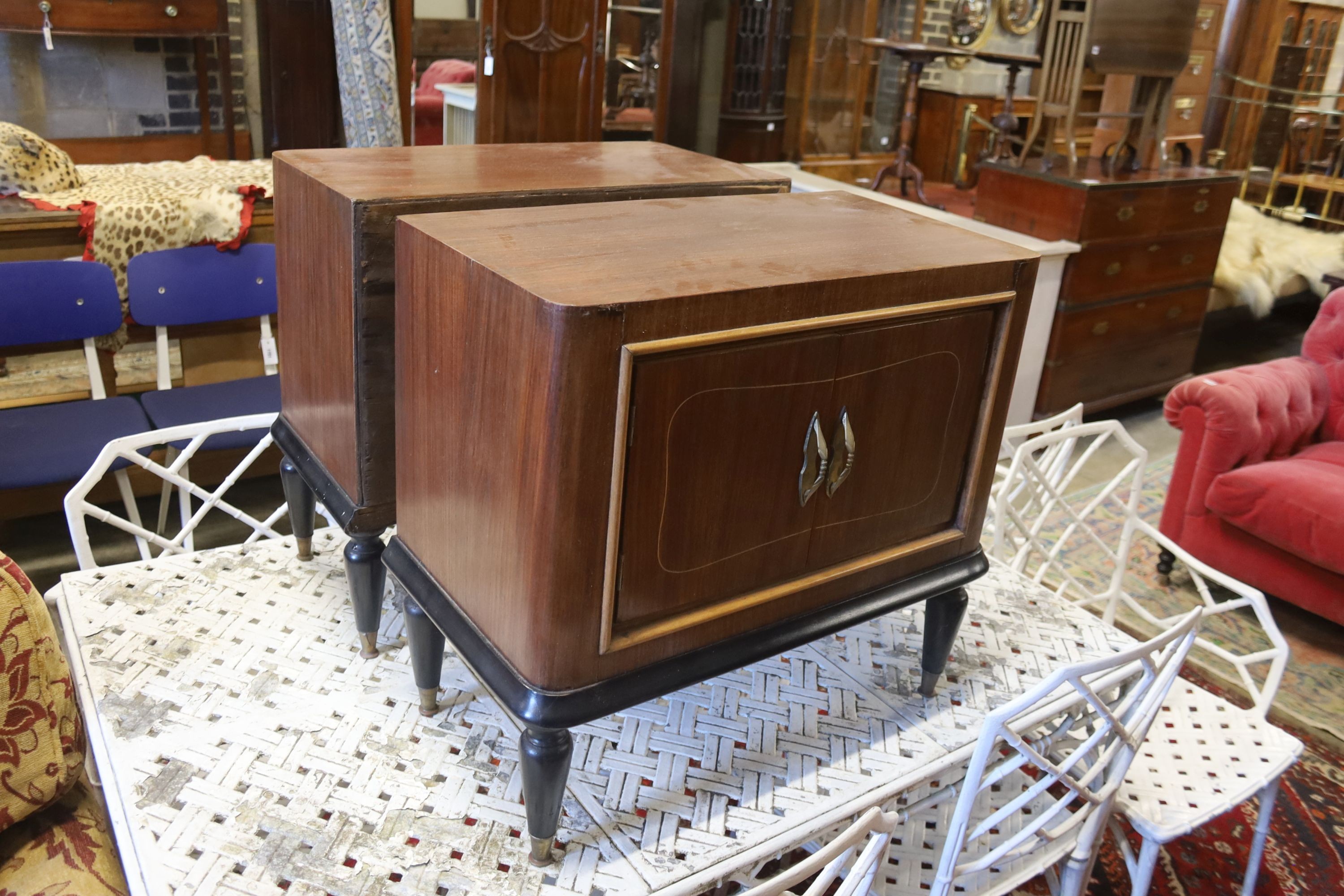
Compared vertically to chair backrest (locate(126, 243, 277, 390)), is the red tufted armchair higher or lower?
lower

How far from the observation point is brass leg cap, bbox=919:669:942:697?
1.41m

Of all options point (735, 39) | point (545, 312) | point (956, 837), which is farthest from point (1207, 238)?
point (545, 312)

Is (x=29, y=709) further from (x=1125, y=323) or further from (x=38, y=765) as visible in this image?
(x=1125, y=323)

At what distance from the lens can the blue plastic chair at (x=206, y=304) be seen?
2.44 m

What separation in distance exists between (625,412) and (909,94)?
134 inches

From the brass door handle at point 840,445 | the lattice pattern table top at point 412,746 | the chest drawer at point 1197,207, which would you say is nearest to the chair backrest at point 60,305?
the lattice pattern table top at point 412,746

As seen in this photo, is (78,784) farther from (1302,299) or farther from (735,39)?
(1302,299)

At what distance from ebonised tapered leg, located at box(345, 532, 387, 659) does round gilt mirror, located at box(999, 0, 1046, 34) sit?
11.2 feet

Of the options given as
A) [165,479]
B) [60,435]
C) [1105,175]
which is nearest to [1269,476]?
[1105,175]

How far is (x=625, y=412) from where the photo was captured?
94cm

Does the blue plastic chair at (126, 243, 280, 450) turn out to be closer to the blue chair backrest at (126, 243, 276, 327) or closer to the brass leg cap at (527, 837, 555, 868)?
the blue chair backrest at (126, 243, 276, 327)

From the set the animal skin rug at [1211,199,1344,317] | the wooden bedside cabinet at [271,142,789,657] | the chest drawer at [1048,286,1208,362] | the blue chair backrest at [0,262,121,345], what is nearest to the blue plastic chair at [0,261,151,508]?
the blue chair backrest at [0,262,121,345]

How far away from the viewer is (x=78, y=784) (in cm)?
126

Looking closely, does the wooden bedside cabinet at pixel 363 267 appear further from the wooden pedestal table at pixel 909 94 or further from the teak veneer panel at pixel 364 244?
the wooden pedestal table at pixel 909 94
